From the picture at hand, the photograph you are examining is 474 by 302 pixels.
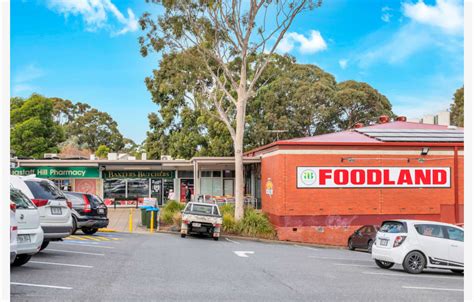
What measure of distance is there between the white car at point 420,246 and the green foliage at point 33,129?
1910 inches

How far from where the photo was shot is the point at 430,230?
Answer: 16594mm

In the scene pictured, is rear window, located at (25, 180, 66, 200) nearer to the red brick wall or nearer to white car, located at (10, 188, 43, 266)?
white car, located at (10, 188, 43, 266)

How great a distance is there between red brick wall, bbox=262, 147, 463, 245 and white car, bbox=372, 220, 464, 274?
11.8 metres

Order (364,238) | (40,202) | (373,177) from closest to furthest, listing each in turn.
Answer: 1. (40,202)
2. (364,238)
3. (373,177)

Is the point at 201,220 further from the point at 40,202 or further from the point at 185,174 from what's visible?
the point at 185,174

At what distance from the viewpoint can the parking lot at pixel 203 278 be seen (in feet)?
34.1

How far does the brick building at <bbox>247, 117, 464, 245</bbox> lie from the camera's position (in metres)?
28.8

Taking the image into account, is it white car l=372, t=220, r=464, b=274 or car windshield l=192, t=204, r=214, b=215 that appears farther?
car windshield l=192, t=204, r=214, b=215

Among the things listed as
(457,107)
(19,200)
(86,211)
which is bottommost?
(86,211)

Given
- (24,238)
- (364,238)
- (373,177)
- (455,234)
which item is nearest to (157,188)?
(373,177)

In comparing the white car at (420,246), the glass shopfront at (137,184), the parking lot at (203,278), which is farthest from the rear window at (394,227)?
the glass shopfront at (137,184)

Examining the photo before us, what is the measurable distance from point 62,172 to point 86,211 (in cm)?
2301

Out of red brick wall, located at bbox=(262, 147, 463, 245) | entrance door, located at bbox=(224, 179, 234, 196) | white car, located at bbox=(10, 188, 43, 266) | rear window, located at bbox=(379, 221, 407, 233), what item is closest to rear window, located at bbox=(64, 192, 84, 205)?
red brick wall, located at bbox=(262, 147, 463, 245)

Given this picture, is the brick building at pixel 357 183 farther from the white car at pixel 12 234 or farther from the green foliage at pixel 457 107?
the green foliage at pixel 457 107
